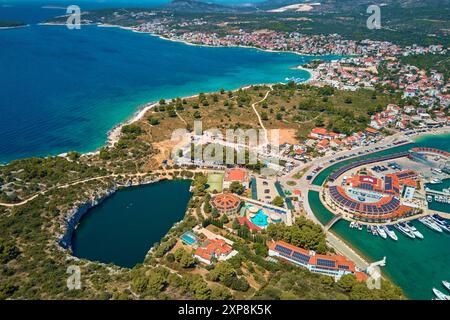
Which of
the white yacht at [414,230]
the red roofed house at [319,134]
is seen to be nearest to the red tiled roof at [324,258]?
the white yacht at [414,230]

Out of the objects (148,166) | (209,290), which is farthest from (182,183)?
(209,290)

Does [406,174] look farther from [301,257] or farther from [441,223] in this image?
[301,257]

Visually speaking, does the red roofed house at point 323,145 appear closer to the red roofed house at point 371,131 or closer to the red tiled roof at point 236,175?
the red roofed house at point 371,131

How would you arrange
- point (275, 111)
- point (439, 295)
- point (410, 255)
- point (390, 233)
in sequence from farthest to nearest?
point (275, 111) < point (390, 233) < point (410, 255) < point (439, 295)

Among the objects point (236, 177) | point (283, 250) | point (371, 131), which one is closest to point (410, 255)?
point (283, 250)

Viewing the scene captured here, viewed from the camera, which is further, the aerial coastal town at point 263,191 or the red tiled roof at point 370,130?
the red tiled roof at point 370,130

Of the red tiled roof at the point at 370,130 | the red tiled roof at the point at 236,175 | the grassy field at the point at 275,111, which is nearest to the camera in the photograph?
the red tiled roof at the point at 236,175
